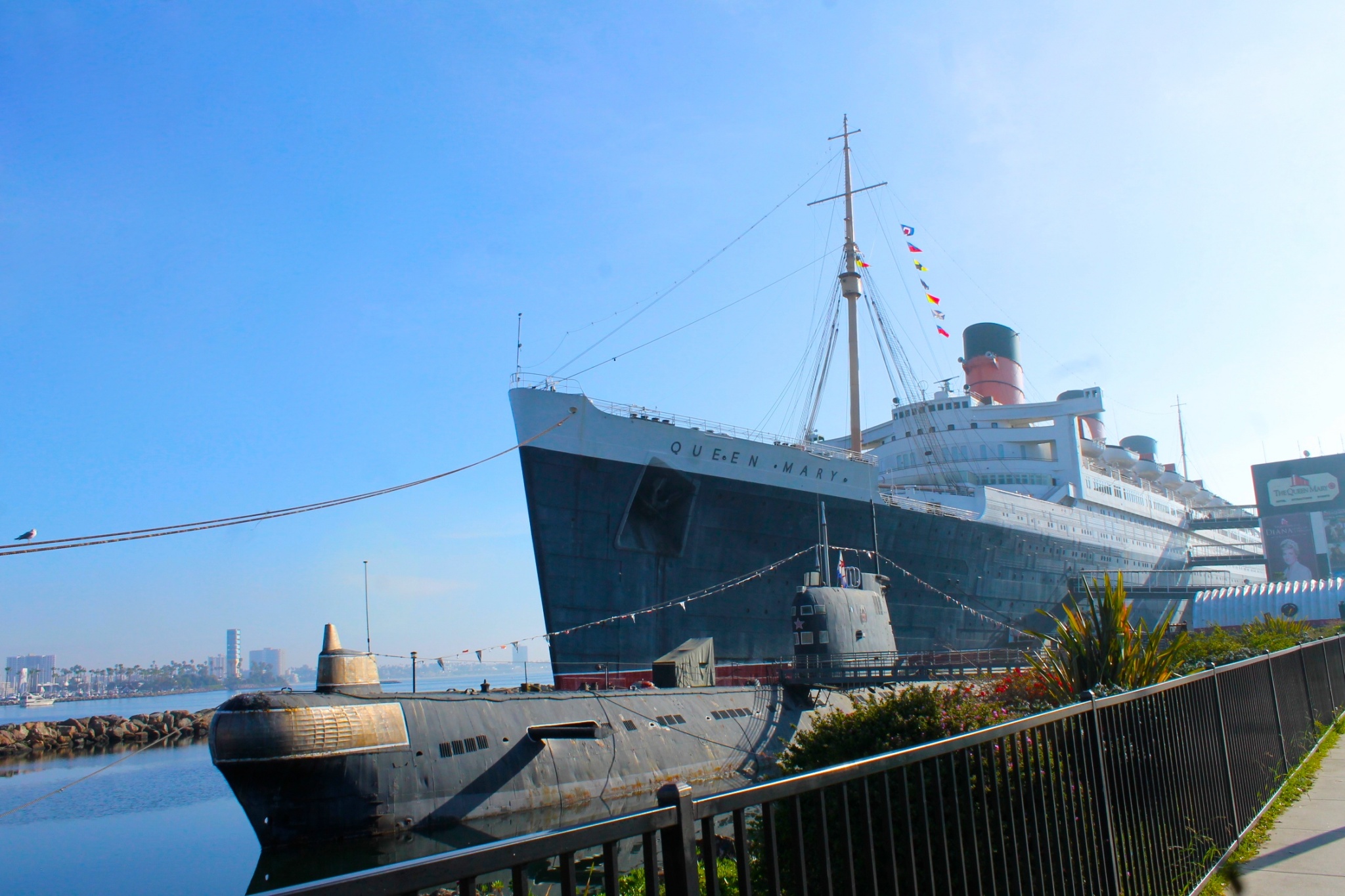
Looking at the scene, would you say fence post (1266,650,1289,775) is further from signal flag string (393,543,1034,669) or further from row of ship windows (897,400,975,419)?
row of ship windows (897,400,975,419)

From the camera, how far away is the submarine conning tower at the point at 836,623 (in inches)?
802

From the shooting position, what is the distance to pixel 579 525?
23.3m

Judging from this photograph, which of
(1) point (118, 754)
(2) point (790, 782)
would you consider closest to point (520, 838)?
(2) point (790, 782)

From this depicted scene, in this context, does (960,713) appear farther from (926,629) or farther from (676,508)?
(926,629)

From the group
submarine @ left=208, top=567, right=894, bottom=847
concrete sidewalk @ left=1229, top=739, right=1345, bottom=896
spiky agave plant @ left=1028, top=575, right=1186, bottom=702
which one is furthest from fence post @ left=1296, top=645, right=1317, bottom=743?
submarine @ left=208, top=567, right=894, bottom=847

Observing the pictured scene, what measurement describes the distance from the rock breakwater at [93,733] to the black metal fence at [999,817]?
4663cm

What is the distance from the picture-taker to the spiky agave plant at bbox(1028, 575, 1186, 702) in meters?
9.59

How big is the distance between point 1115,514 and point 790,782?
5006 cm

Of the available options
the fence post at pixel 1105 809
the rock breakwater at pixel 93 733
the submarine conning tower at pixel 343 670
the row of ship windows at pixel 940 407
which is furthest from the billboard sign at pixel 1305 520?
the rock breakwater at pixel 93 733

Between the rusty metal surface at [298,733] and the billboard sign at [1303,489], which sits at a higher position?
the billboard sign at [1303,489]

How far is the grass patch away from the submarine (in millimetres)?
5626

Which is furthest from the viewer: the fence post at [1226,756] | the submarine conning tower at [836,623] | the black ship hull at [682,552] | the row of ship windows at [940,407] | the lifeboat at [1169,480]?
the lifeboat at [1169,480]

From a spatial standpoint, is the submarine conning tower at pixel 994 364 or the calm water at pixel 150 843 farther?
the submarine conning tower at pixel 994 364

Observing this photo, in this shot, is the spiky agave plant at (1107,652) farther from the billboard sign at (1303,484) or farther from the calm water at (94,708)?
the calm water at (94,708)
